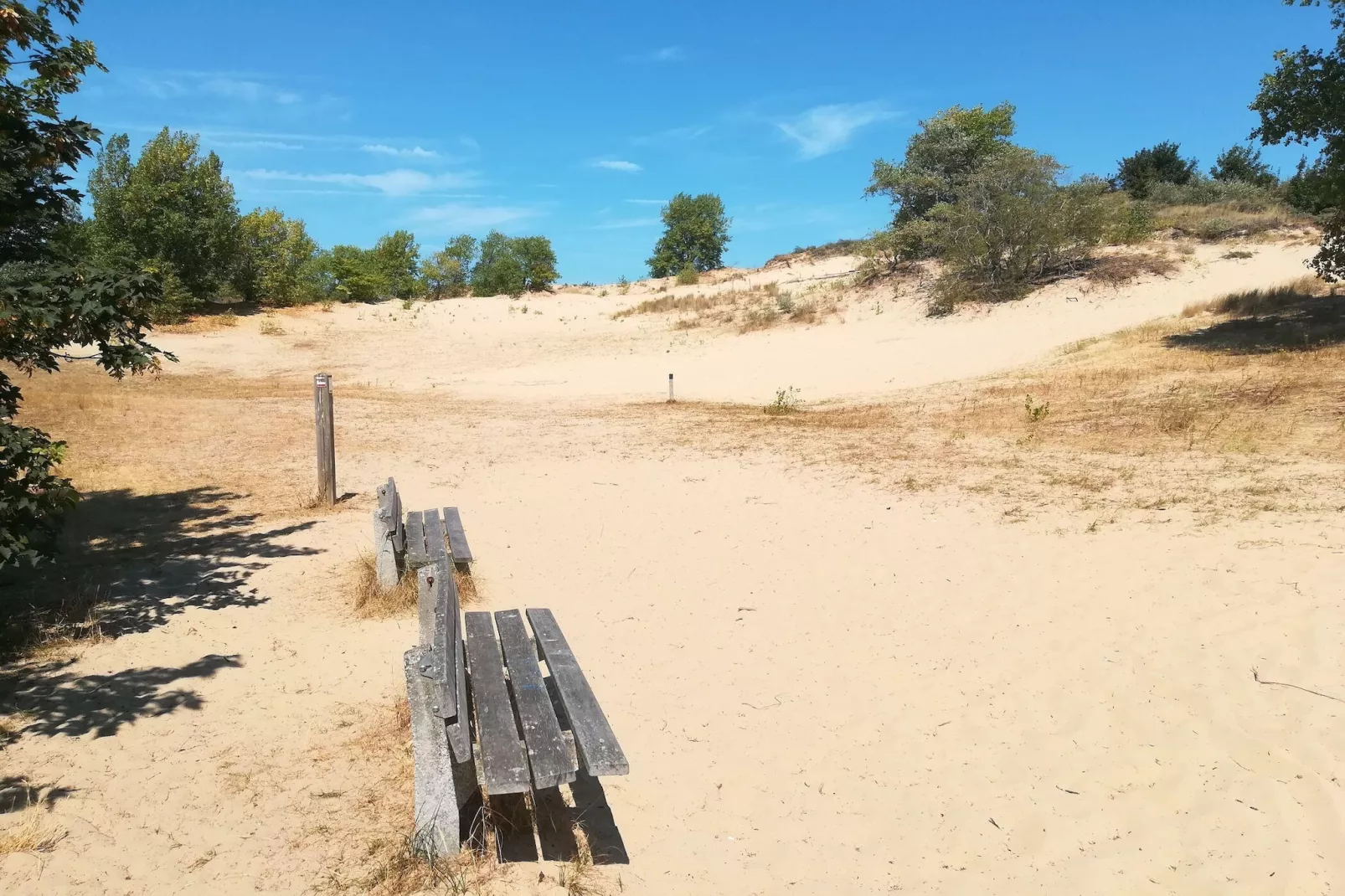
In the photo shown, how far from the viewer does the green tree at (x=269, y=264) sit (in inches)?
1272

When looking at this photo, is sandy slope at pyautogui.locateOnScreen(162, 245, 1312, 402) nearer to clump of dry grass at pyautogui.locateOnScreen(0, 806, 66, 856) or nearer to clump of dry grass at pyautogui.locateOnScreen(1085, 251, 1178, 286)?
clump of dry grass at pyautogui.locateOnScreen(1085, 251, 1178, 286)

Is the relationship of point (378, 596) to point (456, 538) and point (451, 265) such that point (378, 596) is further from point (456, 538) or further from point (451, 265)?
point (451, 265)

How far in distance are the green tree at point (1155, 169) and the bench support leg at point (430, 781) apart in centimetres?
4706

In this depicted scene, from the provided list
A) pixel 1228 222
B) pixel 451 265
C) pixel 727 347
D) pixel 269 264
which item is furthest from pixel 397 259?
pixel 1228 222

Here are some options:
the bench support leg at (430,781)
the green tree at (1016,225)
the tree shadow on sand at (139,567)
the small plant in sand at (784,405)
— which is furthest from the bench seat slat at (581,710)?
the green tree at (1016,225)

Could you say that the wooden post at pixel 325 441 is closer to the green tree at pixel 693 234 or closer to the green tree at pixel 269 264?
the green tree at pixel 269 264

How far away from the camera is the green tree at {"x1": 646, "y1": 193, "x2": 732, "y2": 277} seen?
58656 millimetres

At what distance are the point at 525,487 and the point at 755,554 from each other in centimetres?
387

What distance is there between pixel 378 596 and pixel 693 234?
182 ft

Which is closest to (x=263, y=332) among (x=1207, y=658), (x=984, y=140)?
(x=984, y=140)

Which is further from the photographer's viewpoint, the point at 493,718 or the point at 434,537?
the point at 434,537

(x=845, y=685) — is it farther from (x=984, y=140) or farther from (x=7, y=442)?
(x=984, y=140)

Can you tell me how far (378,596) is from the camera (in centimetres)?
621

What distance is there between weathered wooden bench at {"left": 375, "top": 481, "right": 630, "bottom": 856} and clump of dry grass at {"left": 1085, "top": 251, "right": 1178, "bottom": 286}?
24577 millimetres
